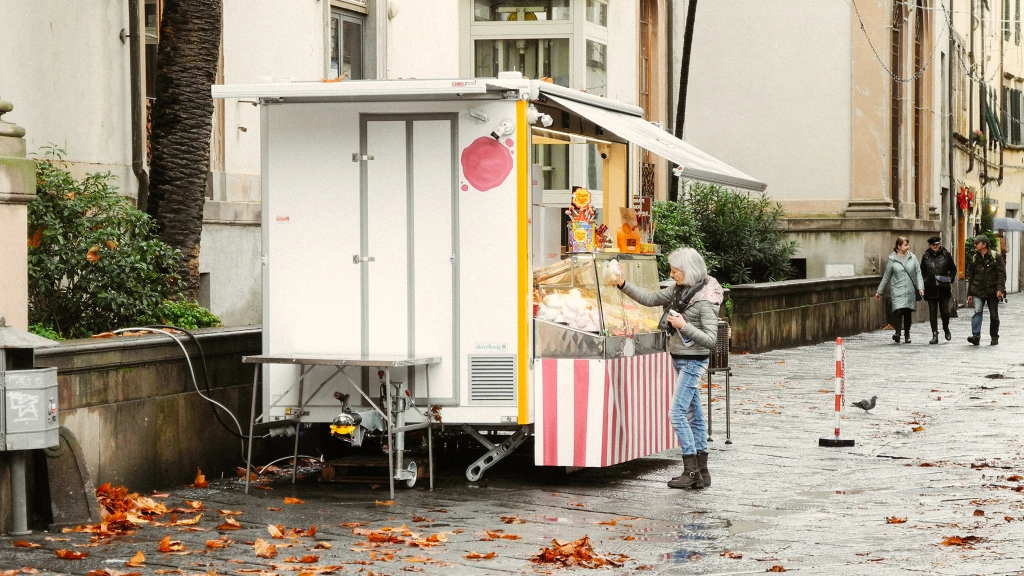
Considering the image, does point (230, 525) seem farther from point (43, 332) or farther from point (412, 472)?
point (43, 332)


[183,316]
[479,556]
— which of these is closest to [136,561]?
[479,556]

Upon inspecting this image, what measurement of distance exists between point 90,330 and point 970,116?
3679 cm

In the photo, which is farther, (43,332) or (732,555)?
(43,332)

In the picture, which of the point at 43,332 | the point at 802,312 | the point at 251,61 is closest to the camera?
the point at 43,332

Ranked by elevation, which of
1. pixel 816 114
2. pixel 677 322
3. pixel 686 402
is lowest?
pixel 686 402

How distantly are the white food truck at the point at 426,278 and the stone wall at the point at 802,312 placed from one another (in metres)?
12.1

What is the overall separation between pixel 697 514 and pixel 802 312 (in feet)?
53.1

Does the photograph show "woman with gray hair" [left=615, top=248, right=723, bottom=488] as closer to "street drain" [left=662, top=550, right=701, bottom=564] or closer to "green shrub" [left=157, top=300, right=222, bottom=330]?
"street drain" [left=662, top=550, right=701, bottom=564]

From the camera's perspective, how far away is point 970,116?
146 feet

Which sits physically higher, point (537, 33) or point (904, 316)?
point (537, 33)

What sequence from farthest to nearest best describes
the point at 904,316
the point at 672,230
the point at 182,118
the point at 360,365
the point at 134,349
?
the point at 904,316 < the point at 672,230 < the point at 182,118 < the point at 134,349 < the point at 360,365

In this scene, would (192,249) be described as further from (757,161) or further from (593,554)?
(757,161)

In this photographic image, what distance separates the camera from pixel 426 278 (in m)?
10.3

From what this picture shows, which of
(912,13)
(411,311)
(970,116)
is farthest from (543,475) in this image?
(970,116)
